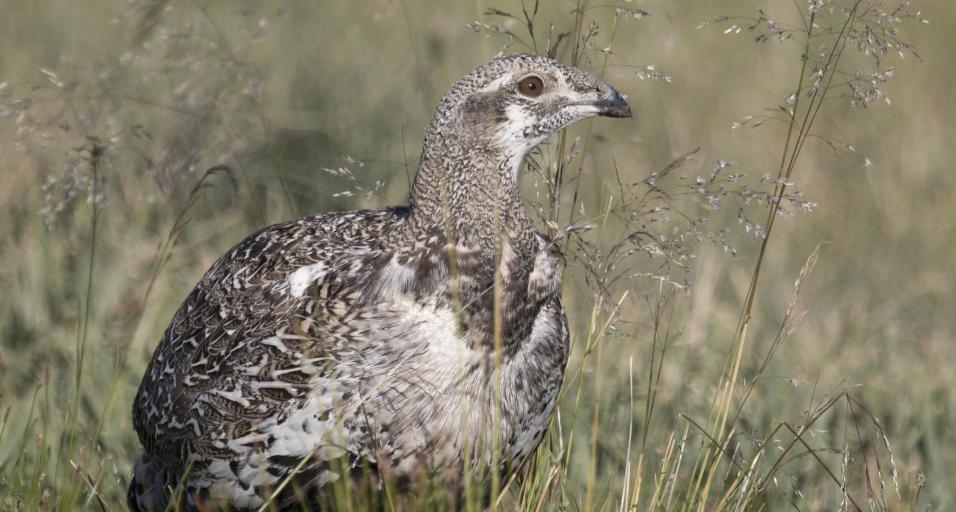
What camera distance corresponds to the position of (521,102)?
11.4 ft

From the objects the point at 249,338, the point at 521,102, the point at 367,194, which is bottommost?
the point at 249,338

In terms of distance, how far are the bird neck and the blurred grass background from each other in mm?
187

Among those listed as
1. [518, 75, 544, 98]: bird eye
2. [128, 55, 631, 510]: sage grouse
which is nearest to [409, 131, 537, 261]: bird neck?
[128, 55, 631, 510]: sage grouse

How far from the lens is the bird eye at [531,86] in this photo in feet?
11.5

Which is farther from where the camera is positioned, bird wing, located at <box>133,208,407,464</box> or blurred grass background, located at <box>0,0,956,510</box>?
blurred grass background, located at <box>0,0,956,510</box>

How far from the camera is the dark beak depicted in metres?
3.48

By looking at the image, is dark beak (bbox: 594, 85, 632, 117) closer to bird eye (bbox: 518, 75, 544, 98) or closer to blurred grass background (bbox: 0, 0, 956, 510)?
bird eye (bbox: 518, 75, 544, 98)

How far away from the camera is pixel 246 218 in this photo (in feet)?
19.3

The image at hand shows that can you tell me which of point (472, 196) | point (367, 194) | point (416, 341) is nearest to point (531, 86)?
point (472, 196)

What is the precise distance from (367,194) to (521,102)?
0.47m

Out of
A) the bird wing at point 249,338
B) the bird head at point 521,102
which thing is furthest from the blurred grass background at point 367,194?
the bird head at point 521,102

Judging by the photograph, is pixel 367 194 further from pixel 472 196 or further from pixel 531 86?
pixel 531 86

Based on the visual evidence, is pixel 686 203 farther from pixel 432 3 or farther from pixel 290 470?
pixel 290 470

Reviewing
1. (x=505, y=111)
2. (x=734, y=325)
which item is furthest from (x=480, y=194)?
(x=734, y=325)
